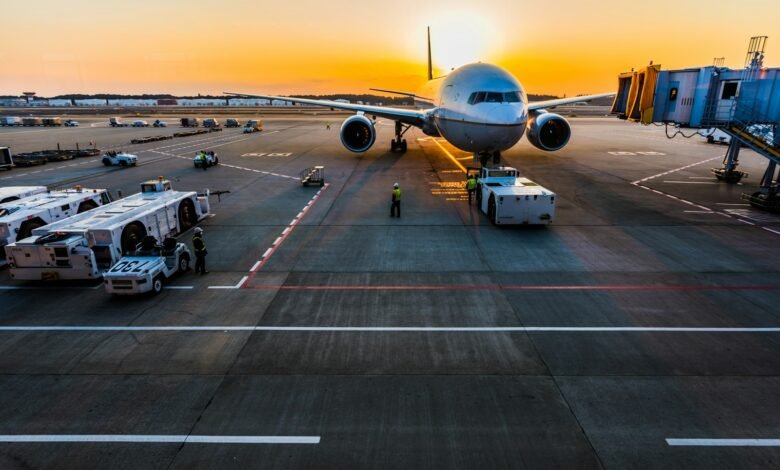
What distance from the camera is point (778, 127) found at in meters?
24.0

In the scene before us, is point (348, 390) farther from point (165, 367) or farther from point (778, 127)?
point (778, 127)

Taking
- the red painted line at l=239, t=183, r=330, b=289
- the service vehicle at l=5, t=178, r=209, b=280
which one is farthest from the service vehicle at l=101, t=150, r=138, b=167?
the service vehicle at l=5, t=178, r=209, b=280

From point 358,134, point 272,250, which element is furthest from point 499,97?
point 358,134

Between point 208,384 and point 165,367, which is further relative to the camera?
point 165,367

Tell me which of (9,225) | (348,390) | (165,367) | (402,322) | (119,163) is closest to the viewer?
(348,390)

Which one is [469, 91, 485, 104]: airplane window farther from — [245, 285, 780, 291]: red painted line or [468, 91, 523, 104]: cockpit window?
[245, 285, 780, 291]: red painted line

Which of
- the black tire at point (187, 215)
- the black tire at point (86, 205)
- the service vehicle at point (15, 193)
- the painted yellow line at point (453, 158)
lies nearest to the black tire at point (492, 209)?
the painted yellow line at point (453, 158)

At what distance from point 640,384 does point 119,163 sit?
42518mm

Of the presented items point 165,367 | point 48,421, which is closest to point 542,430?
point 165,367

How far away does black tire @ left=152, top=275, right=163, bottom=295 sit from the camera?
13336 mm

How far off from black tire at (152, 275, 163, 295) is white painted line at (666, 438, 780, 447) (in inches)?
544

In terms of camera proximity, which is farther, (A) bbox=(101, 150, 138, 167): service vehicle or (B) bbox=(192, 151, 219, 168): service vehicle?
(A) bbox=(101, 150, 138, 167): service vehicle

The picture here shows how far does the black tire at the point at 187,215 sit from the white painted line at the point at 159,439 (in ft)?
42.5

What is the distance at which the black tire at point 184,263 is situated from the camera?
15.1 m
